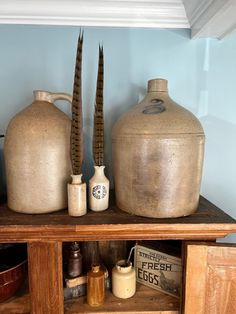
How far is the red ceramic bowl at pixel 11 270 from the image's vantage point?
64cm

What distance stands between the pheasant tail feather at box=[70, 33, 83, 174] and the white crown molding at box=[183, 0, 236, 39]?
0.37 metres

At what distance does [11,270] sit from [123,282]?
311mm

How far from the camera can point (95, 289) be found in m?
0.65

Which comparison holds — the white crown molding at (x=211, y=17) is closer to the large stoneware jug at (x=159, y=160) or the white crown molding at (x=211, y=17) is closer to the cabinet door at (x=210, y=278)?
the large stoneware jug at (x=159, y=160)

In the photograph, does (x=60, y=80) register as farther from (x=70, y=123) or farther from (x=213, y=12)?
(x=213, y=12)

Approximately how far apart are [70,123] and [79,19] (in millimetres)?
408

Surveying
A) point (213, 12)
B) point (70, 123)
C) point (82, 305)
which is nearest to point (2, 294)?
point (82, 305)

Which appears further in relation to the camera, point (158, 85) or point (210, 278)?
point (158, 85)

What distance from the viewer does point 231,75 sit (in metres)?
0.87

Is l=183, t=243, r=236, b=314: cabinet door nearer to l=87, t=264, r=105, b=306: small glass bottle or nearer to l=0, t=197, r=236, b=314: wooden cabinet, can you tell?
l=0, t=197, r=236, b=314: wooden cabinet

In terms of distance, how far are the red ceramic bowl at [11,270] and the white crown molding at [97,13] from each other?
770mm

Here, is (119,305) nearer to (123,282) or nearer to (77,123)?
(123,282)

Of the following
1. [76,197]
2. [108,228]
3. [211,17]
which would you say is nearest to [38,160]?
[76,197]

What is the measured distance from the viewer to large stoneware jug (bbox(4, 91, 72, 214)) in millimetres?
620
